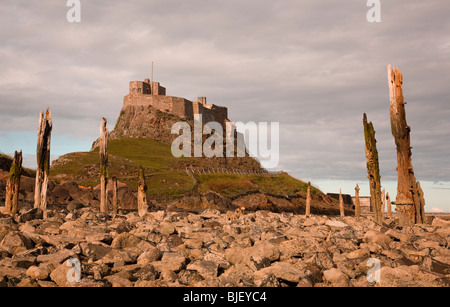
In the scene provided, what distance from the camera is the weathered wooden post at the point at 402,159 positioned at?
64.0 feet

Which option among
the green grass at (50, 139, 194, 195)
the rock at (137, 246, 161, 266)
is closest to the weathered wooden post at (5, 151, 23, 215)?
the rock at (137, 246, 161, 266)

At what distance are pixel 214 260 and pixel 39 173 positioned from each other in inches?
639

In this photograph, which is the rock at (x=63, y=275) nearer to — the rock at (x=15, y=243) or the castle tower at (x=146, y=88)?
the rock at (x=15, y=243)

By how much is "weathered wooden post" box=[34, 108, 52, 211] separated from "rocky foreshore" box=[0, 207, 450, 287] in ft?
32.1

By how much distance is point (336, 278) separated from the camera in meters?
8.74

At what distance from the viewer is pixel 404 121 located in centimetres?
2000

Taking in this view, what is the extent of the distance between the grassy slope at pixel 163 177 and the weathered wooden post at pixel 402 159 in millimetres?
42206

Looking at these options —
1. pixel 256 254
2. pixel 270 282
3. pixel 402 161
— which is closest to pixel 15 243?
pixel 256 254

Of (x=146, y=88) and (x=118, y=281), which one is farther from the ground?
(x=146, y=88)

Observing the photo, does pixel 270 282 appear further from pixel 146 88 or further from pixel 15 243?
pixel 146 88

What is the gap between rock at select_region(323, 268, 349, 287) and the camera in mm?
8695

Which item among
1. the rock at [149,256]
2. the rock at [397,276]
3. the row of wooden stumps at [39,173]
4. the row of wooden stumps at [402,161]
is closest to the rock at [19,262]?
the rock at [149,256]
